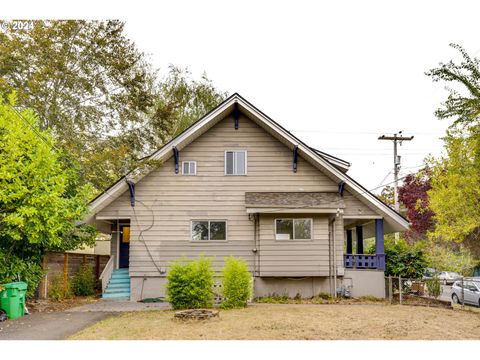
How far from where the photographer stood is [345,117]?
2641cm

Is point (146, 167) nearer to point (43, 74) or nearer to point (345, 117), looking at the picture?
point (43, 74)

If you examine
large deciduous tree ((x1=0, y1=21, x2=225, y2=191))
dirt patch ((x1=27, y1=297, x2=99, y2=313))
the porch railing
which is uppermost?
large deciduous tree ((x1=0, y1=21, x2=225, y2=191))

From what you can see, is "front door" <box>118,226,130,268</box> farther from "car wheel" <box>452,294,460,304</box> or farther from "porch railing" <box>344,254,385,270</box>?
"car wheel" <box>452,294,460,304</box>

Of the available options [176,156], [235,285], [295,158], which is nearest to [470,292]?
[295,158]

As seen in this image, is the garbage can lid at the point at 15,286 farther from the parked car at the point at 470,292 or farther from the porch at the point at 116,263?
the parked car at the point at 470,292

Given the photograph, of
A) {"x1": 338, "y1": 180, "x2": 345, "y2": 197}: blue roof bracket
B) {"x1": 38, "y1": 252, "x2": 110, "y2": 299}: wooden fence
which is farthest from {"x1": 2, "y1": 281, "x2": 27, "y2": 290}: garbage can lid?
{"x1": 338, "y1": 180, "x2": 345, "y2": 197}: blue roof bracket

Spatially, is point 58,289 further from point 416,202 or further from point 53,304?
point 416,202

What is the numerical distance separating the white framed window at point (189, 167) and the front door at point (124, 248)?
448cm

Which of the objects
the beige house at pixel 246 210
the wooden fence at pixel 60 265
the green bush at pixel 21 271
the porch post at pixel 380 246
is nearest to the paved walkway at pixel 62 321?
the green bush at pixel 21 271

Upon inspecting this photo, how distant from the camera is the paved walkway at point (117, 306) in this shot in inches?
603

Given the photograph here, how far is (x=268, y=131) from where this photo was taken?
Result: 62.2 feet

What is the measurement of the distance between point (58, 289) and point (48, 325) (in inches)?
218

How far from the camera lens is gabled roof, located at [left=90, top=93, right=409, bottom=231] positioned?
59.4ft

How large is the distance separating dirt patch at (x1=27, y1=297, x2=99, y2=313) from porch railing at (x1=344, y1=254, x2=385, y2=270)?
9329 millimetres
